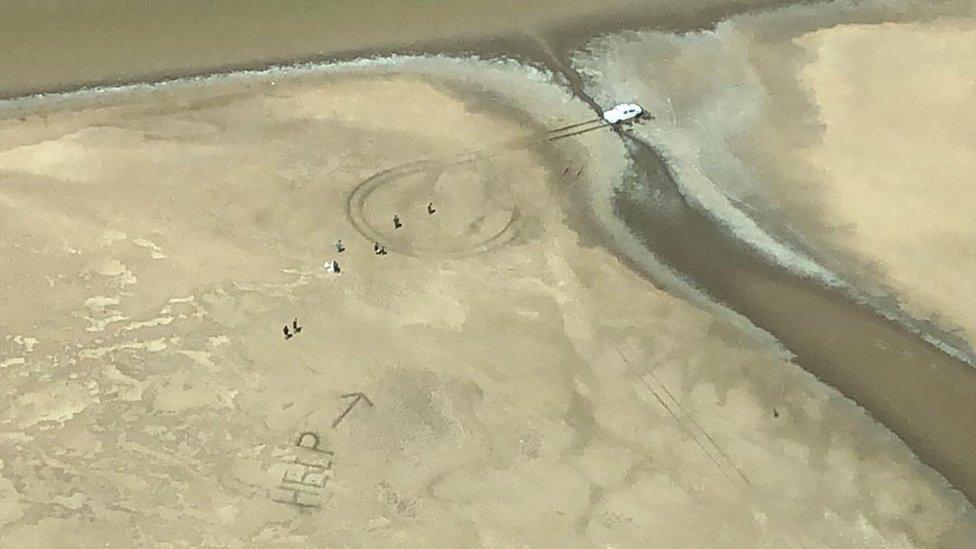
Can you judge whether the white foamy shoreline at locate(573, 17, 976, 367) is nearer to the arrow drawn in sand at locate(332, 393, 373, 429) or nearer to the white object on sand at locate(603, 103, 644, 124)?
the white object on sand at locate(603, 103, 644, 124)

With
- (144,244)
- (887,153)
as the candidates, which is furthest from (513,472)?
(887,153)

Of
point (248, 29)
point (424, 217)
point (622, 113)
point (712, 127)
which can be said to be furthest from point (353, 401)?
point (248, 29)

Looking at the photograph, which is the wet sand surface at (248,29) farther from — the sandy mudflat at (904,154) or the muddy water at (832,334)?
the muddy water at (832,334)

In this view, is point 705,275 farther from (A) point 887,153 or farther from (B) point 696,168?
(A) point 887,153

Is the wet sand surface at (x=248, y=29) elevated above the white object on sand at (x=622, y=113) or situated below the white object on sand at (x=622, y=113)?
above

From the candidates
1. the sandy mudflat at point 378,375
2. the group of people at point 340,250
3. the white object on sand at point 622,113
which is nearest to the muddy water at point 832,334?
the sandy mudflat at point 378,375

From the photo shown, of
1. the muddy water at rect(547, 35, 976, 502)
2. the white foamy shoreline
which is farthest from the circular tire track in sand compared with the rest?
the white foamy shoreline

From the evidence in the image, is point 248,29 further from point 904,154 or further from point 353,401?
point 904,154
